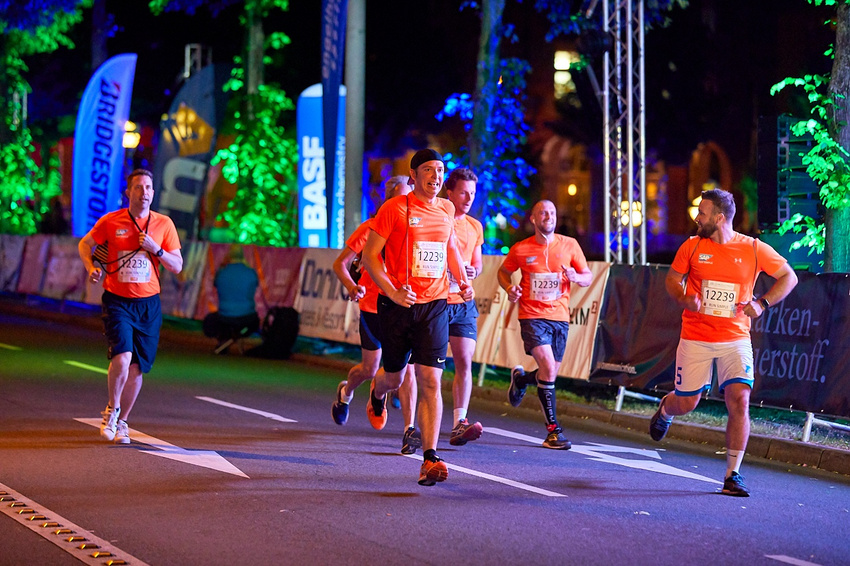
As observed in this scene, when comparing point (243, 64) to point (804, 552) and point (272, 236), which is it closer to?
Result: point (272, 236)

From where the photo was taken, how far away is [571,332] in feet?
43.7

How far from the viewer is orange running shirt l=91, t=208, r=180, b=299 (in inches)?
371

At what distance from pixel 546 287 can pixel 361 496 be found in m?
3.27

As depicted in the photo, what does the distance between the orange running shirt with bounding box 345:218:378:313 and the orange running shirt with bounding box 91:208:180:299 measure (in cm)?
150

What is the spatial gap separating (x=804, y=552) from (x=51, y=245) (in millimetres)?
23131

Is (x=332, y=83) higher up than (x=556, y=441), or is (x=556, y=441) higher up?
(x=332, y=83)

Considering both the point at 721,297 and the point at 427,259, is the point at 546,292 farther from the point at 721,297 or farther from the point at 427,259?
Answer: the point at 427,259

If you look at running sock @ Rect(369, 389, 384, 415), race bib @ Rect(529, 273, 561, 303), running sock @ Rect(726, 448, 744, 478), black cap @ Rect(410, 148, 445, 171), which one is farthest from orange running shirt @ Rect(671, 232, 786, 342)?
running sock @ Rect(369, 389, 384, 415)

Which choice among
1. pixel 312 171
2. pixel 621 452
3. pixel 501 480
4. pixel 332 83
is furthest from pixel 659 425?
pixel 312 171

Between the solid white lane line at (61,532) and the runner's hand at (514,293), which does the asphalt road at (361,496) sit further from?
the runner's hand at (514,293)

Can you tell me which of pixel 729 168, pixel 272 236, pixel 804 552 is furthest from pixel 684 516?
pixel 729 168

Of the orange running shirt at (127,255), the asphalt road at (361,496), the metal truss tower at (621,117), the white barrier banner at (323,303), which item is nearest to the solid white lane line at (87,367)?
the asphalt road at (361,496)

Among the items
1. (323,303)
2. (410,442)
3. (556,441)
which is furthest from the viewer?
(323,303)

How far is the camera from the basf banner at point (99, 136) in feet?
82.8
